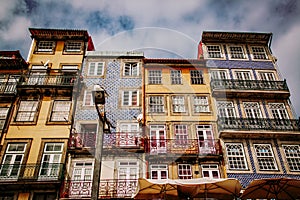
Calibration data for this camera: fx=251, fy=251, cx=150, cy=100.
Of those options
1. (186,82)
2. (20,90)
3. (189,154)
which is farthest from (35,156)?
(186,82)

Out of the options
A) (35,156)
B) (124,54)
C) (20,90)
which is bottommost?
(35,156)

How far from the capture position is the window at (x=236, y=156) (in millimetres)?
15203

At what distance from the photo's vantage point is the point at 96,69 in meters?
19.2

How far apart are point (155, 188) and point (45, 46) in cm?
1536

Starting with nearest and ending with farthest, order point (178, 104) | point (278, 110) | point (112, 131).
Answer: point (112, 131)
point (278, 110)
point (178, 104)

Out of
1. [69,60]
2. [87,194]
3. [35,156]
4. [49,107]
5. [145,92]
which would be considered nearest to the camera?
[87,194]

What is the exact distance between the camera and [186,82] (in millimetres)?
18891

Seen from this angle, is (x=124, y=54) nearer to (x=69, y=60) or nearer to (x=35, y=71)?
(x=69, y=60)

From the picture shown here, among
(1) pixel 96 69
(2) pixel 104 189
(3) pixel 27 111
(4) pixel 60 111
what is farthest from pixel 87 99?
(2) pixel 104 189

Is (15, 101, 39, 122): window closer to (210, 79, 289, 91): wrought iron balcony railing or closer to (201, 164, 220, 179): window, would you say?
(201, 164, 220, 179): window

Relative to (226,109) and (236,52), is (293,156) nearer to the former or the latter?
(226,109)

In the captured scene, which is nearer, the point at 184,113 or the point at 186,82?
the point at 184,113

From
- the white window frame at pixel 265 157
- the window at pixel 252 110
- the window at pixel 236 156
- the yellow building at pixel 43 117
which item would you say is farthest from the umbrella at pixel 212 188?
the window at pixel 252 110

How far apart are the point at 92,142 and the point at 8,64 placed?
29.8 ft
